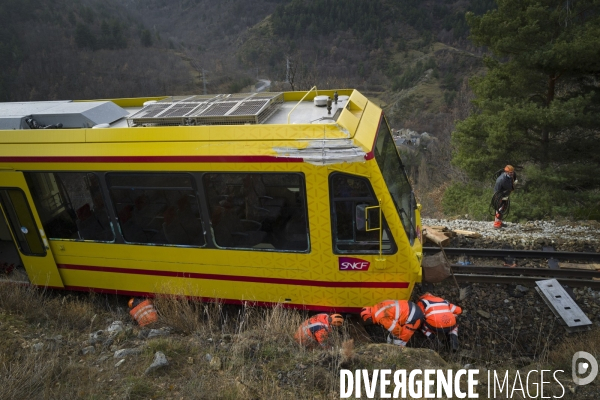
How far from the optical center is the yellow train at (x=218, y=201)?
17.2 ft

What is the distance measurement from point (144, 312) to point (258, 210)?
233 centimetres

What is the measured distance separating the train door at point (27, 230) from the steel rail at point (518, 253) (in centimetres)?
626

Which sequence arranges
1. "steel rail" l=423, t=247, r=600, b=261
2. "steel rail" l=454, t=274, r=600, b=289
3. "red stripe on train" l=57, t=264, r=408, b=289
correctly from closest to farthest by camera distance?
"red stripe on train" l=57, t=264, r=408, b=289 < "steel rail" l=454, t=274, r=600, b=289 < "steel rail" l=423, t=247, r=600, b=261

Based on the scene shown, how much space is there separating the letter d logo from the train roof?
3.16 m

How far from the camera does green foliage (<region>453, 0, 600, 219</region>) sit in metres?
13.4

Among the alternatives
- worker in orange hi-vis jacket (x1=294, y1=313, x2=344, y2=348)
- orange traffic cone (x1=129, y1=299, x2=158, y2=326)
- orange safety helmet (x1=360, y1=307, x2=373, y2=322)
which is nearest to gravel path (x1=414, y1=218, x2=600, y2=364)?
orange safety helmet (x1=360, y1=307, x2=373, y2=322)

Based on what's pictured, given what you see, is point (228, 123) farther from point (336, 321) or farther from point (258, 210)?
point (336, 321)

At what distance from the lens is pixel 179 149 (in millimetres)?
5555

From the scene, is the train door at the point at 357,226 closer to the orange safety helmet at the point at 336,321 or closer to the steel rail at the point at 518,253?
the orange safety helmet at the point at 336,321

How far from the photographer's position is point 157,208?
5.94 meters

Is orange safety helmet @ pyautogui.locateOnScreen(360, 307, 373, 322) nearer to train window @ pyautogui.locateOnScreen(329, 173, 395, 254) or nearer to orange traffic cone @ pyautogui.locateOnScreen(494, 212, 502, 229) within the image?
train window @ pyautogui.locateOnScreen(329, 173, 395, 254)

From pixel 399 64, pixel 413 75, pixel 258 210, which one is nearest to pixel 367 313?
pixel 258 210

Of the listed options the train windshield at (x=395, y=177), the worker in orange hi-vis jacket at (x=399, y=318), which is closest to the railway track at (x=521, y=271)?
the train windshield at (x=395, y=177)

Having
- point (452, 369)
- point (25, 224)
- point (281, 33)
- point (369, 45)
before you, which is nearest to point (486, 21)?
point (452, 369)
